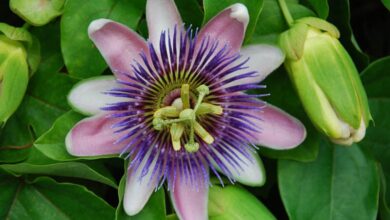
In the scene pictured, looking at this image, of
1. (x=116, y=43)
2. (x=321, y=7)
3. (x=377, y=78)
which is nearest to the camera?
(x=116, y=43)

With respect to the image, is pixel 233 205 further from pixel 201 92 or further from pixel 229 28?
pixel 229 28

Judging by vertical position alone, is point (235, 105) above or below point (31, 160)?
above

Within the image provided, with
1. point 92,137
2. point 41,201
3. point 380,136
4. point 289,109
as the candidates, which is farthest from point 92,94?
point 380,136

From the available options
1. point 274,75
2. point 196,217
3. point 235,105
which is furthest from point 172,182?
point 274,75

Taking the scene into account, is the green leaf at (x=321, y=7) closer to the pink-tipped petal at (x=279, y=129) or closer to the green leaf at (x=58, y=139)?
the pink-tipped petal at (x=279, y=129)

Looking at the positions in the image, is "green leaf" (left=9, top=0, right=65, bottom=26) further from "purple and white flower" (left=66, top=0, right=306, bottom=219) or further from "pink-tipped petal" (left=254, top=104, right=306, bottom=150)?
"pink-tipped petal" (left=254, top=104, right=306, bottom=150)

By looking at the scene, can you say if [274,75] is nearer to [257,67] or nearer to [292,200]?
[257,67]

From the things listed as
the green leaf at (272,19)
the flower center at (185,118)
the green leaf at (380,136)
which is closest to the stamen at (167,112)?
the flower center at (185,118)
